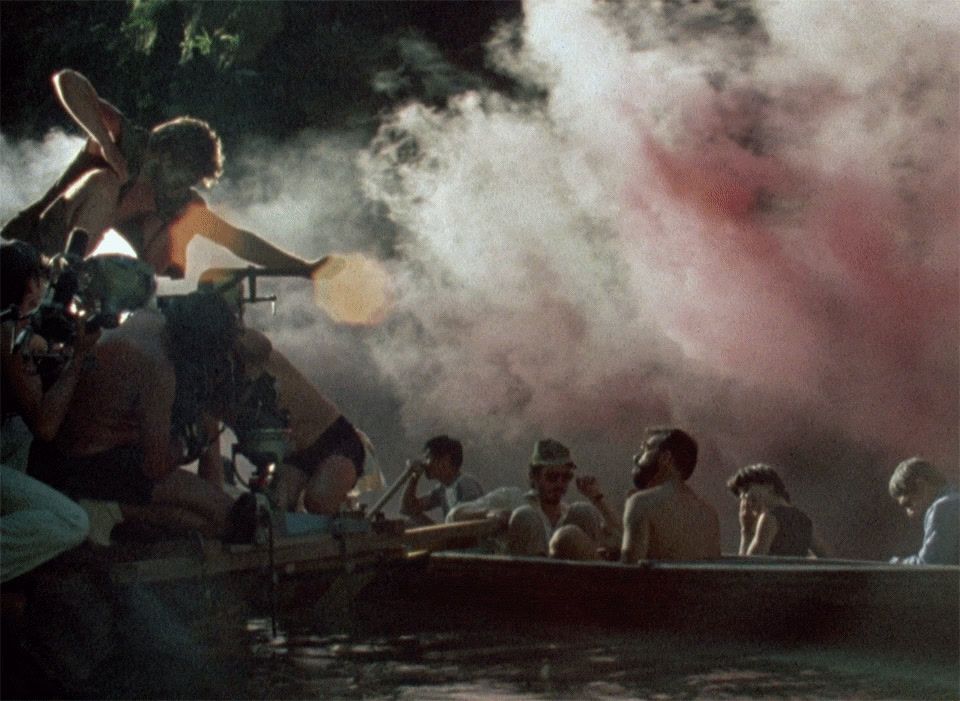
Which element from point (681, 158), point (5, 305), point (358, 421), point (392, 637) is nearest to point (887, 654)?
point (392, 637)

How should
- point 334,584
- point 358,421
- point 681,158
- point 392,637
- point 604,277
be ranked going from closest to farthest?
point 334,584
point 392,637
point 681,158
point 604,277
point 358,421

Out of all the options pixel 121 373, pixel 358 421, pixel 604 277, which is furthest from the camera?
pixel 358 421

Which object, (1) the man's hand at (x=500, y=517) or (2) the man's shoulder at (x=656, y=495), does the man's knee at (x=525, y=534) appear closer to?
(1) the man's hand at (x=500, y=517)

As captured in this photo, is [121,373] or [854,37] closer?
[121,373]

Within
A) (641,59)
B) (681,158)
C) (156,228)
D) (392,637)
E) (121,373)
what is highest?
(641,59)

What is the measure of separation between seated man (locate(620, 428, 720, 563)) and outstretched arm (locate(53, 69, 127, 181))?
70.7 inches

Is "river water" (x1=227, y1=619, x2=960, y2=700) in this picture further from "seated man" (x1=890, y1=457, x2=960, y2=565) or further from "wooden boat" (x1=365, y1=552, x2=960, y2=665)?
"seated man" (x1=890, y1=457, x2=960, y2=565)

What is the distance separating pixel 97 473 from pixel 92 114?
1028 mm

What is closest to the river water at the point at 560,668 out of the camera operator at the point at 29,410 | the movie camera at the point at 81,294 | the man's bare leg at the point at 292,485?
the man's bare leg at the point at 292,485

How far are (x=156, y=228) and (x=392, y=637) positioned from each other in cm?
157

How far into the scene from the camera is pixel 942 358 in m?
6.29

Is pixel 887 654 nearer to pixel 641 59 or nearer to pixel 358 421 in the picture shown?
pixel 641 59

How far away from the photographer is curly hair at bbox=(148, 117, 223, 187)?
14.3 ft

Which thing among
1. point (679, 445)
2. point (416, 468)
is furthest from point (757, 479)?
point (416, 468)
